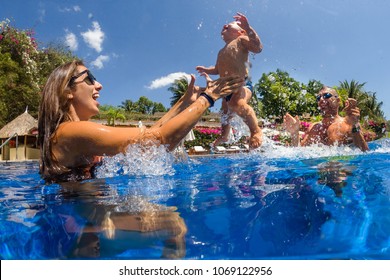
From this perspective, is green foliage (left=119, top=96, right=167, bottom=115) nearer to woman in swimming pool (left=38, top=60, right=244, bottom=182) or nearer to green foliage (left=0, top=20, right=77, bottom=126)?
green foliage (left=0, top=20, right=77, bottom=126)

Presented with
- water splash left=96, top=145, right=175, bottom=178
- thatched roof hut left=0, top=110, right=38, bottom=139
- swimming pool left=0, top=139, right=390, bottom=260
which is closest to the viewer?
swimming pool left=0, top=139, right=390, bottom=260

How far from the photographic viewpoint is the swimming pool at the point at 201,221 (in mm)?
1470

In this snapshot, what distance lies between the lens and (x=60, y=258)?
1450 mm

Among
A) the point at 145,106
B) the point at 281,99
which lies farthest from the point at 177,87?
the point at 145,106

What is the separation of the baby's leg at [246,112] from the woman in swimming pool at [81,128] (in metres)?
2.34

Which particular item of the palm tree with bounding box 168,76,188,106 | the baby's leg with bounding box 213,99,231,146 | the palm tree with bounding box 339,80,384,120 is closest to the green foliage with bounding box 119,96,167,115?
the palm tree with bounding box 168,76,188,106

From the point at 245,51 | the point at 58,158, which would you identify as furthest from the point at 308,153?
the point at 58,158

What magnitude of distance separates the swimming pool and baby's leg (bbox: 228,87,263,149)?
2.54 m

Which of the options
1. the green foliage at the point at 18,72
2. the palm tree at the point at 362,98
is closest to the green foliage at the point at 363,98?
the palm tree at the point at 362,98

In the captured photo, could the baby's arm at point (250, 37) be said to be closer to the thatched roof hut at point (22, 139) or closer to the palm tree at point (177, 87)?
the thatched roof hut at point (22, 139)

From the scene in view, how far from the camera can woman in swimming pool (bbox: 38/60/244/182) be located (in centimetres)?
216

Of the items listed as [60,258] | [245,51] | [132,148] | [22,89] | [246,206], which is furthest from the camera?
[22,89]
